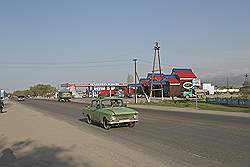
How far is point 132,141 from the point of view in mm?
12461

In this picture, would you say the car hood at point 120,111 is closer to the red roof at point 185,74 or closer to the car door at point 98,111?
the car door at point 98,111

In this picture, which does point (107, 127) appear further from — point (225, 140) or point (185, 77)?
point (185, 77)

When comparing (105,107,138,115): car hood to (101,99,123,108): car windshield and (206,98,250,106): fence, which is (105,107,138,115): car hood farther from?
(206,98,250,106): fence

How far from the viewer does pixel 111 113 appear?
16.0 metres

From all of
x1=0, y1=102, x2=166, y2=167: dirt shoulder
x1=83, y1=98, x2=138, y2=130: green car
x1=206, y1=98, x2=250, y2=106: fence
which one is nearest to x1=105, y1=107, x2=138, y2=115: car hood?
x1=83, y1=98, x2=138, y2=130: green car

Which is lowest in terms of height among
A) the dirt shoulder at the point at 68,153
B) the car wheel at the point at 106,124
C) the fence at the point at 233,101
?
the dirt shoulder at the point at 68,153

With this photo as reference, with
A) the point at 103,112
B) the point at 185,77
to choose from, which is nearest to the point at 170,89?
the point at 185,77

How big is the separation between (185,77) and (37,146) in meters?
81.3

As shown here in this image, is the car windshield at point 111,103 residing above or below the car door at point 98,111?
above

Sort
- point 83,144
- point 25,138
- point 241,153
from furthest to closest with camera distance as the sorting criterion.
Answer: point 25,138 → point 83,144 → point 241,153

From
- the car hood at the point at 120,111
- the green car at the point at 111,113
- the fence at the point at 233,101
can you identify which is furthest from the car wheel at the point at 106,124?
the fence at the point at 233,101

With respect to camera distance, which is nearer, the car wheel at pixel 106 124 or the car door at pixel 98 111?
the car wheel at pixel 106 124

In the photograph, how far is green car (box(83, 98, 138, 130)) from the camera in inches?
632

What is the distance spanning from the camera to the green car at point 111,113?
16062 millimetres
